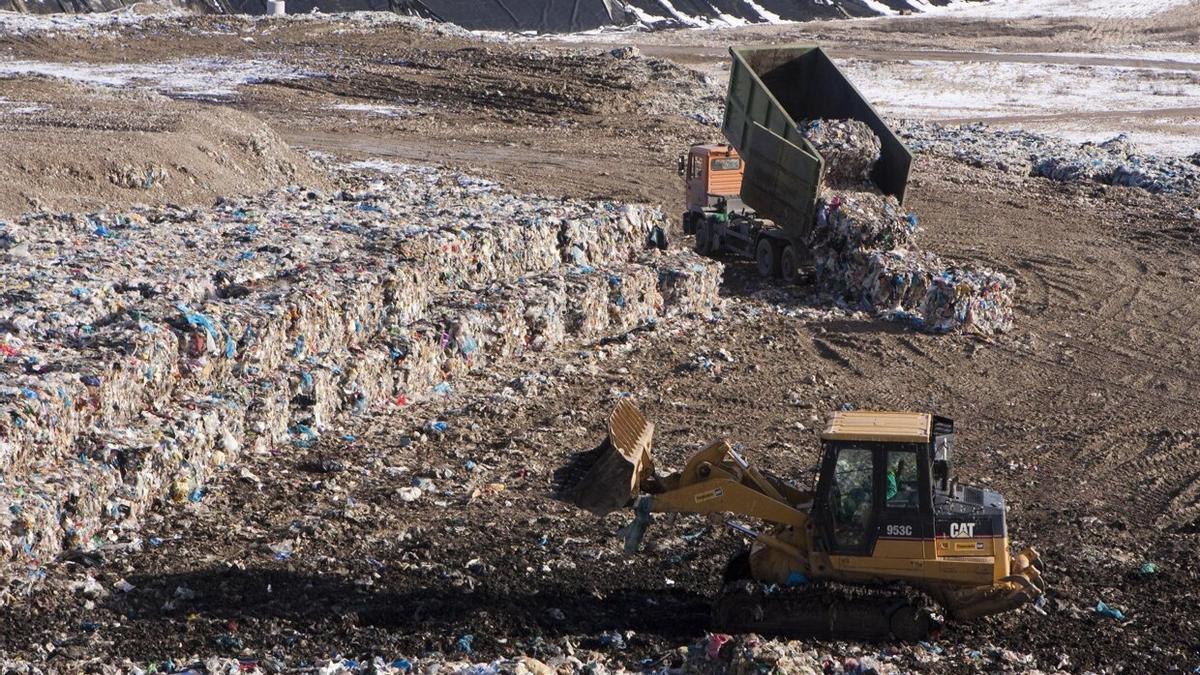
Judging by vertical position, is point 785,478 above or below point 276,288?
below

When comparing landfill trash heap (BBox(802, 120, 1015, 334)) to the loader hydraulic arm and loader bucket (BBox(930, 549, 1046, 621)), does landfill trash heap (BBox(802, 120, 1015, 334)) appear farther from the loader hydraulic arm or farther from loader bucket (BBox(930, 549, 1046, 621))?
the loader hydraulic arm

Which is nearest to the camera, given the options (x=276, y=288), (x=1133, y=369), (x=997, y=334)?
(x=276, y=288)

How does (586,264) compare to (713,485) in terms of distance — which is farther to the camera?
(586,264)

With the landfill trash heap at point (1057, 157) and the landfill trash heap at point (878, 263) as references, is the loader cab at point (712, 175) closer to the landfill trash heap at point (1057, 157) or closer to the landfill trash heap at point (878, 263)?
the landfill trash heap at point (878, 263)

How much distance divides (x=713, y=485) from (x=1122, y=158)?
19.6 metres

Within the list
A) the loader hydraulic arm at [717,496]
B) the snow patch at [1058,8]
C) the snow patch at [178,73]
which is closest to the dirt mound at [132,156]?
the snow patch at [178,73]

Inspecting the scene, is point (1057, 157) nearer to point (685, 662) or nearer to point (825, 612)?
point (825, 612)

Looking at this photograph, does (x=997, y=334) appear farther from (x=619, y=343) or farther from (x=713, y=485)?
(x=713, y=485)

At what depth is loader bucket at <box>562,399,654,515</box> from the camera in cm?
797

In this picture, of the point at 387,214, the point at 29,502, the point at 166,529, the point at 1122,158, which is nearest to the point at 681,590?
the point at 166,529

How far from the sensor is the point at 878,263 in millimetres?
15648

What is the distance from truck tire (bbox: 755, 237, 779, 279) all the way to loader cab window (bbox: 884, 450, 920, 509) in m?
9.62

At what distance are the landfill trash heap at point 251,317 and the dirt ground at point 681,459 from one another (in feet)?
1.18

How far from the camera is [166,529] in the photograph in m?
9.10
